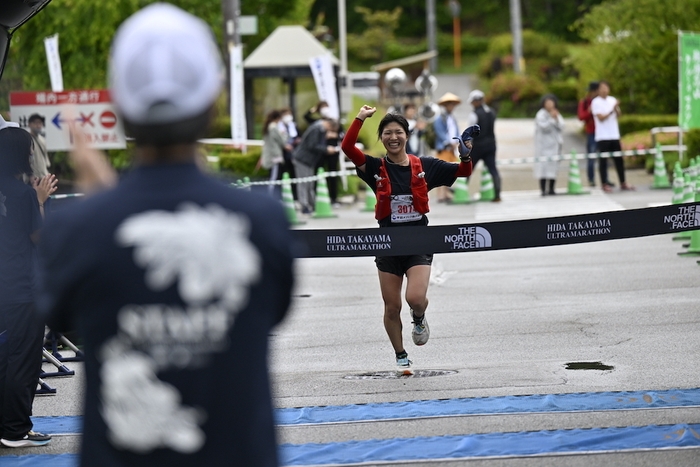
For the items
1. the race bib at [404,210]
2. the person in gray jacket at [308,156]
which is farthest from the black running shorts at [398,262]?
the person in gray jacket at [308,156]

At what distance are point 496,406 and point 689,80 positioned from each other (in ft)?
49.3

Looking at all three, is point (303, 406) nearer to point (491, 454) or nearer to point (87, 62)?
point (491, 454)

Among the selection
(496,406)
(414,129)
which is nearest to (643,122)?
(414,129)

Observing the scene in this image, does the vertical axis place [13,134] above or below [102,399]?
above

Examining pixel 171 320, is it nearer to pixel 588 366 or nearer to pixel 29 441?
Result: pixel 29 441

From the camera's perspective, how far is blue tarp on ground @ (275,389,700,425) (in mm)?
7074

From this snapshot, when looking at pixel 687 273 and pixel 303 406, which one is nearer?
pixel 303 406

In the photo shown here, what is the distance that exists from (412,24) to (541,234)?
70.0 meters

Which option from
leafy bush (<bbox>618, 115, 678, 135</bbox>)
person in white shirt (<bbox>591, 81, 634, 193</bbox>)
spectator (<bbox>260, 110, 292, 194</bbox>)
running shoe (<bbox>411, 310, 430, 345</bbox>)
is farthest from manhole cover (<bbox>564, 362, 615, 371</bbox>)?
leafy bush (<bbox>618, 115, 678, 135</bbox>)

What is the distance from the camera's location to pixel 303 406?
7523 millimetres

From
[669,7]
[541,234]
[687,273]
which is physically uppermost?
[669,7]

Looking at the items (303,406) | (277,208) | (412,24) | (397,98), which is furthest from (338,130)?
(412,24)

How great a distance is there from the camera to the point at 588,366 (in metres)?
8.42

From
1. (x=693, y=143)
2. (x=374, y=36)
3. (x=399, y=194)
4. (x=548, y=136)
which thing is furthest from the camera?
(x=374, y=36)
